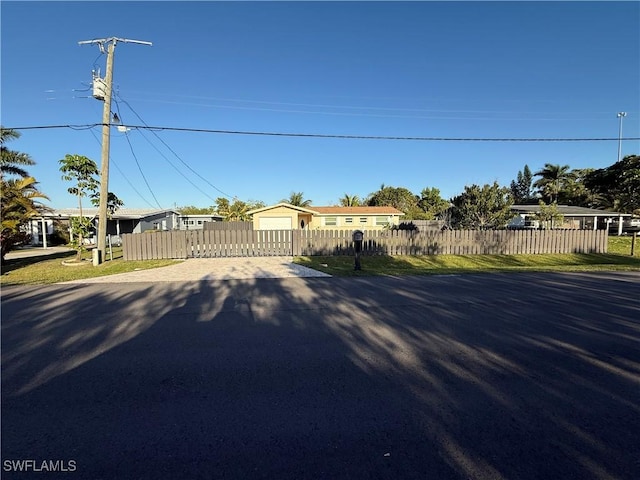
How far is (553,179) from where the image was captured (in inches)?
1898

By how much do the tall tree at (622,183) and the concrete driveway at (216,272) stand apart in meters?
23.0

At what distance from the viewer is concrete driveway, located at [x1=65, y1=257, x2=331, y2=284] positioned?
10.2 meters

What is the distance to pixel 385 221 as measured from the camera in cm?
3609

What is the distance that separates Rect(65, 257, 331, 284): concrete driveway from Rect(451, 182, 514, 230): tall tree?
1412 centimetres

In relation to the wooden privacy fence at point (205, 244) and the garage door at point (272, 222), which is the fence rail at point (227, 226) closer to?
the garage door at point (272, 222)

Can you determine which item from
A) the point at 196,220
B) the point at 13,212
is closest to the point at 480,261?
the point at 13,212

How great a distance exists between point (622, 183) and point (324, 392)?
1400 inches

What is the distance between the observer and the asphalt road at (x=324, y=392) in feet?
7.48

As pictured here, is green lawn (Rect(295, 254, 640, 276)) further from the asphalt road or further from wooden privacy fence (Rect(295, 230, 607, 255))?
the asphalt road

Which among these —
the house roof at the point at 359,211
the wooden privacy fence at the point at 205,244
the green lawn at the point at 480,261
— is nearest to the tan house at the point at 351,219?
the house roof at the point at 359,211

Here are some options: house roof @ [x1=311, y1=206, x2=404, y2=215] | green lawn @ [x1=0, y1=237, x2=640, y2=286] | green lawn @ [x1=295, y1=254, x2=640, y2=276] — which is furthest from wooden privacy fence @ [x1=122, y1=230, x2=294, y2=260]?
house roof @ [x1=311, y1=206, x2=404, y2=215]

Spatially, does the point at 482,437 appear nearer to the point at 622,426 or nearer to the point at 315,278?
the point at 622,426

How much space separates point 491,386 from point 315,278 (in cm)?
718

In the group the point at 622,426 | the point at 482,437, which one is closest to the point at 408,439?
the point at 482,437
